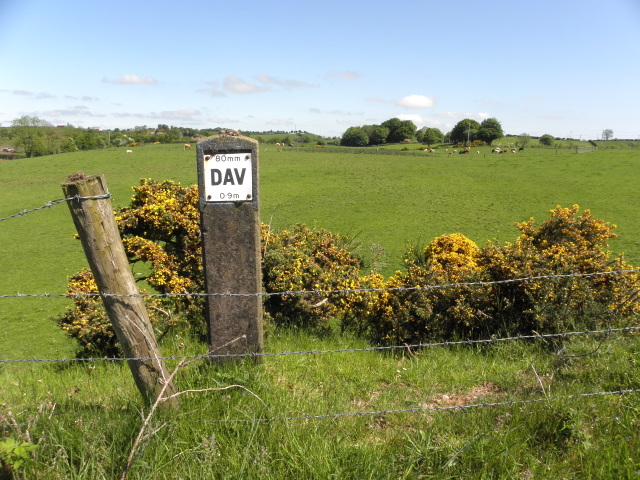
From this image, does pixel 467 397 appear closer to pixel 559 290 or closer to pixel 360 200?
pixel 559 290

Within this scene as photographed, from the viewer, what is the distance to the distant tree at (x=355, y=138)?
84.4 metres

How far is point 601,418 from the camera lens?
2832 mm

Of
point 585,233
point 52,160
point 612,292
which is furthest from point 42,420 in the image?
point 52,160

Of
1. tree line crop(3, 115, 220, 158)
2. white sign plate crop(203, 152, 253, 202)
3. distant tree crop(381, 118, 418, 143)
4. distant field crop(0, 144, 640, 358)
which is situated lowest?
distant field crop(0, 144, 640, 358)

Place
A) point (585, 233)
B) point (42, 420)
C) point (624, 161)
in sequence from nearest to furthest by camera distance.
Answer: point (42, 420)
point (585, 233)
point (624, 161)

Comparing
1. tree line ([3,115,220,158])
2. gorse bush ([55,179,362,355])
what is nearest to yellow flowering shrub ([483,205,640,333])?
gorse bush ([55,179,362,355])

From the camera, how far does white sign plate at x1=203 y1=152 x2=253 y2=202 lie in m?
3.38

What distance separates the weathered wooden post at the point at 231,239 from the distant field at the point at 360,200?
6625 mm

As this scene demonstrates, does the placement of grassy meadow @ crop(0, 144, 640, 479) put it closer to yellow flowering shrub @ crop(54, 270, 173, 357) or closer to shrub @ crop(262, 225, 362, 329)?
yellow flowering shrub @ crop(54, 270, 173, 357)

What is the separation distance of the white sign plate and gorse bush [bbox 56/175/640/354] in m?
1.76

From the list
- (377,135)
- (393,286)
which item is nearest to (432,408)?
(393,286)

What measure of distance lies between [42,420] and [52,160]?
4977 centimetres

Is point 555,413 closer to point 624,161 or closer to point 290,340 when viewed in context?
point 290,340

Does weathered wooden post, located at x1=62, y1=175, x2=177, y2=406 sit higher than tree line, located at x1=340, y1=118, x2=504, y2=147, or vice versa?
tree line, located at x1=340, y1=118, x2=504, y2=147
